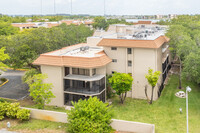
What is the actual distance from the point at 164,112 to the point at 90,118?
39.2 feet

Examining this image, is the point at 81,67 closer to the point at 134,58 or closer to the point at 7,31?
the point at 134,58

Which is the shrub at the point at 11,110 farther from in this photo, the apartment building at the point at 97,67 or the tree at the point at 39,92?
the apartment building at the point at 97,67

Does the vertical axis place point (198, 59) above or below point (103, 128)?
above

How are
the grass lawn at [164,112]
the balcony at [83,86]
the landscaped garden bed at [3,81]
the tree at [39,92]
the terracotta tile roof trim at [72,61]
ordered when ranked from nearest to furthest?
the grass lawn at [164,112] < the tree at [39,92] < the terracotta tile roof trim at [72,61] < the balcony at [83,86] < the landscaped garden bed at [3,81]

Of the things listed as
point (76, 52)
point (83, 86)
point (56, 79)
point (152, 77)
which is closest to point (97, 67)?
point (83, 86)

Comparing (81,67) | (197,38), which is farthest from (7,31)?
(197,38)

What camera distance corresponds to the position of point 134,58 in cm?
3359

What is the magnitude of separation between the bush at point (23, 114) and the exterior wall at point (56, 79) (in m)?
5.86

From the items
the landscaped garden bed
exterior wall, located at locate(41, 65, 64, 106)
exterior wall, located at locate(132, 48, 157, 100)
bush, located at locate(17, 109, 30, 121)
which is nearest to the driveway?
the landscaped garden bed

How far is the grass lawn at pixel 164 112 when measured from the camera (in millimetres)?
25630

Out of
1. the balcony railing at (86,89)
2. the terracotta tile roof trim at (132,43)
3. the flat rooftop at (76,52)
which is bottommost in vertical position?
the balcony railing at (86,89)

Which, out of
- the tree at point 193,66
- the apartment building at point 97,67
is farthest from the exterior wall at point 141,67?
the tree at point 193,66

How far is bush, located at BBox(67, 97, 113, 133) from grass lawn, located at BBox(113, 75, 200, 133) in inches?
214

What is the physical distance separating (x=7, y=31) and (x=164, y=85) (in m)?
59.3
